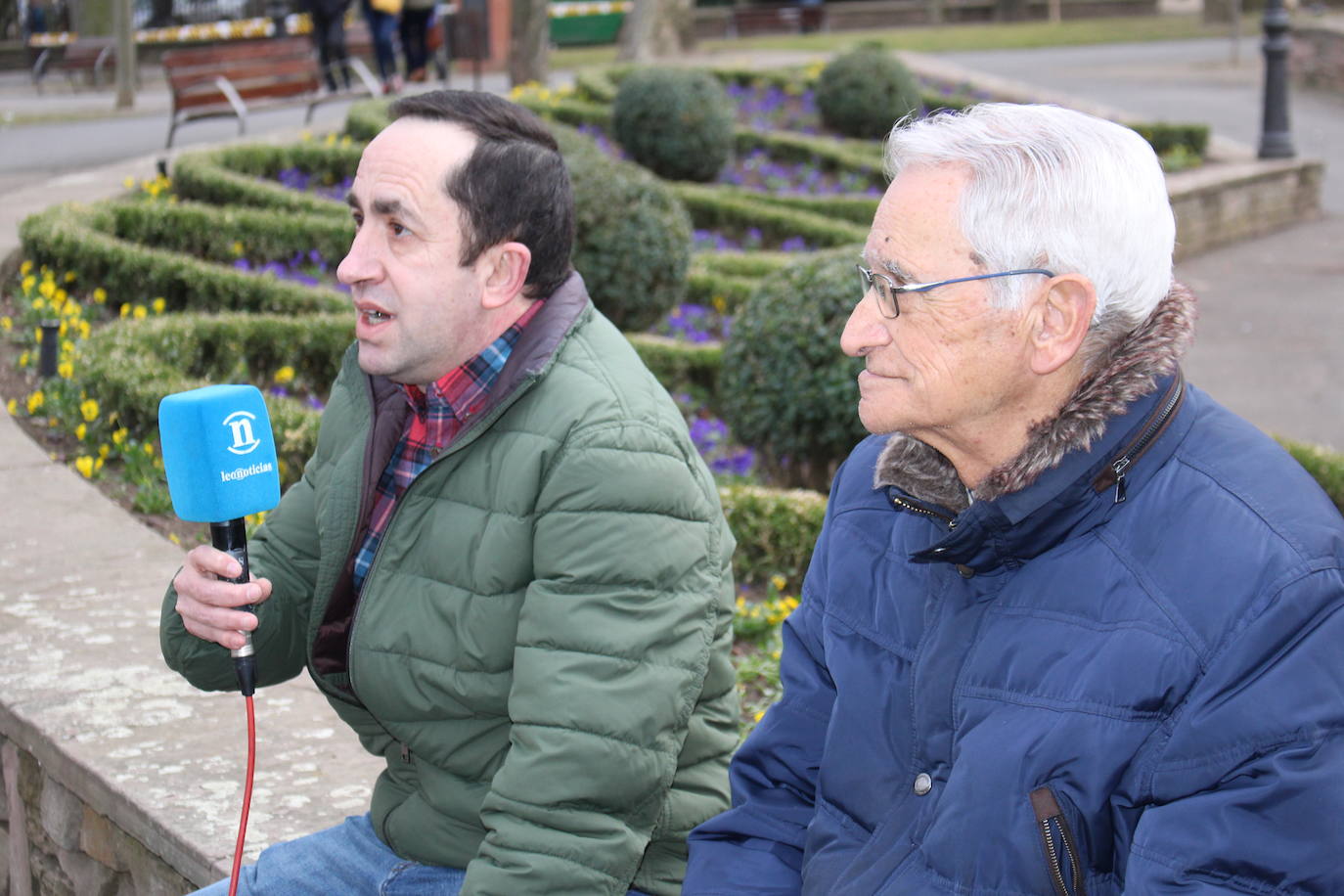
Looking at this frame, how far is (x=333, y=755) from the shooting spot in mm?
3332

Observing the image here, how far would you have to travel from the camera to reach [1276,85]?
47.0 feet

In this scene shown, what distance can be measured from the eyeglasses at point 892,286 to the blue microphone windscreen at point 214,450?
848 mm

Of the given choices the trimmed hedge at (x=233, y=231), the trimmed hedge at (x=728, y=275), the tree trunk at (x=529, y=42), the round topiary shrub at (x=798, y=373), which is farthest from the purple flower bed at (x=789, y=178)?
the round topiary shrub at (x=798, y=373)

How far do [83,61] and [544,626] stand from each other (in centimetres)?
2317

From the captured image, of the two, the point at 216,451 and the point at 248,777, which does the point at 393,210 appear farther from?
the point at 248,777

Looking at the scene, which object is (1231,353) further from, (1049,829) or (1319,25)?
(1319,25)

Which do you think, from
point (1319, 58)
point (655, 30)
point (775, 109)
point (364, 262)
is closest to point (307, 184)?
point (775, 109)

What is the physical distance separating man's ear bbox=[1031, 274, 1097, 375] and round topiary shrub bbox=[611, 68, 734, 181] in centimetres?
1158

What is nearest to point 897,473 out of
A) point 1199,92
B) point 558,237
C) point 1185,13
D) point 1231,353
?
point 558,237

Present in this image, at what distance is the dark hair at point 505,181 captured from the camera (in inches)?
98.4

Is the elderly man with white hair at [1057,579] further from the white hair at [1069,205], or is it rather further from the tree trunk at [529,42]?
the tree trunk at [529,42]

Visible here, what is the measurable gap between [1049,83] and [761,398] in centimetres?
1948

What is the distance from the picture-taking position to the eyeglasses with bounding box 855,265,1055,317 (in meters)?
1.93

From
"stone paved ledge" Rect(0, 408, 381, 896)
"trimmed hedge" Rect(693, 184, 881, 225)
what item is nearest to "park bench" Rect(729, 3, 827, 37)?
"trimmed hedge" Rect(693, 184, 881, 225)
